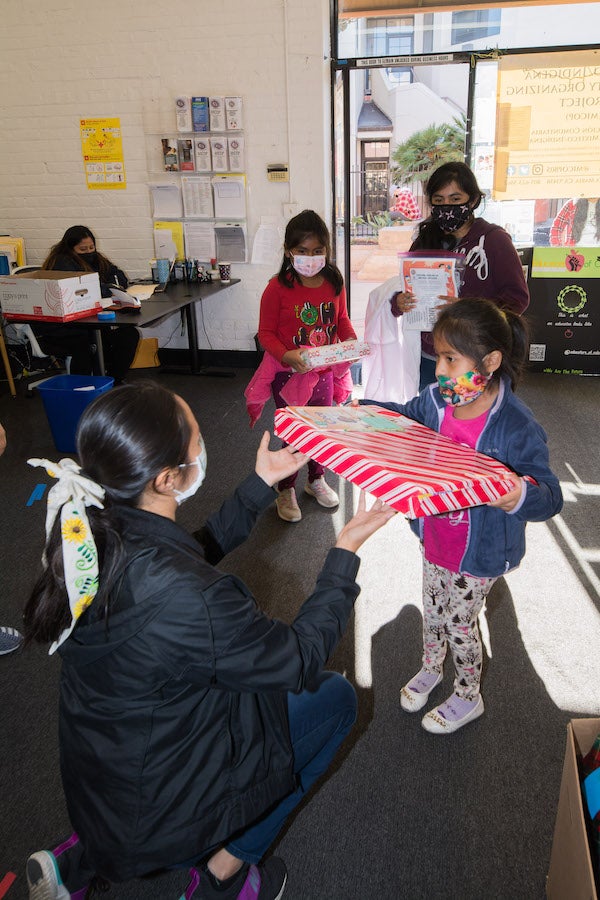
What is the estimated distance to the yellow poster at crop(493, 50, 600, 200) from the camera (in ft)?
15.6

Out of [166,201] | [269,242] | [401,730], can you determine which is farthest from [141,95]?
[401,730]

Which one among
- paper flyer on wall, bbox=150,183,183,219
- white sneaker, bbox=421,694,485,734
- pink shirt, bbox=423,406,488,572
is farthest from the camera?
paper flyer on wall, bbox=150,183,183,219

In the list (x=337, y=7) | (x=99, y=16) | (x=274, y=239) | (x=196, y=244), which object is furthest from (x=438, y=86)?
(x=99, y=16)

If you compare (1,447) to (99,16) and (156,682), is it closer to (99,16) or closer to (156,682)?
(156,682)

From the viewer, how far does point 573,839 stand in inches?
45.1

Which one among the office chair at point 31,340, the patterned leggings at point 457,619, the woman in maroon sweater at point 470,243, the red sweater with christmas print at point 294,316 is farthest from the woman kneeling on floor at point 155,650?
the office chair at point 31,340

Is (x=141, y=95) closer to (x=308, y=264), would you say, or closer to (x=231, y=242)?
(x=231, y=242)

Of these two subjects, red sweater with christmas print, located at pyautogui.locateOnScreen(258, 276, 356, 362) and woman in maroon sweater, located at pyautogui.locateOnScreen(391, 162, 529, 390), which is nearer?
woman in maroon sweater, located at pyautogui.locateOnScreen(391, 162, 529, 390)

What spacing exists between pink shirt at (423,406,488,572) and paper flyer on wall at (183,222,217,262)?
13.1 ft

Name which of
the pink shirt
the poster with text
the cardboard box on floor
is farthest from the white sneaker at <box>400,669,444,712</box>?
the poster with text

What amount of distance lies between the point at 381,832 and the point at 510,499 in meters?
0.88

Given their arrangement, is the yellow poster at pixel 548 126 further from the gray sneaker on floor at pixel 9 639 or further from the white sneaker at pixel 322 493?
the gray sneaker on floor at pixel 9 639

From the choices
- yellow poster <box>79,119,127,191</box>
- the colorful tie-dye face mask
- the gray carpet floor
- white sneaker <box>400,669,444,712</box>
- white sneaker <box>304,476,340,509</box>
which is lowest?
the gray carpet floor

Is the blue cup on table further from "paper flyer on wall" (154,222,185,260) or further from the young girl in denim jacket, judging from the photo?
the young girl in denim jacket
